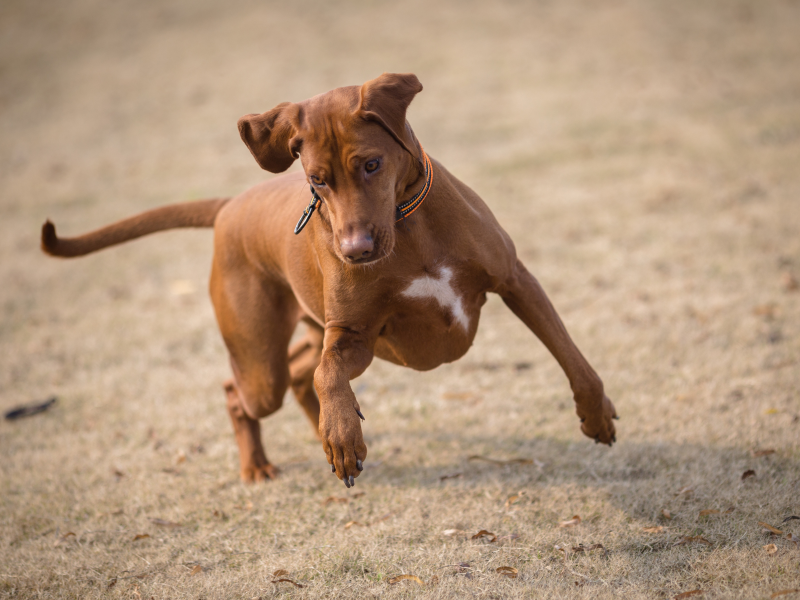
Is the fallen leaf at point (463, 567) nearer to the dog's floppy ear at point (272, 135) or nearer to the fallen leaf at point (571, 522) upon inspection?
the fallen leaf at point (571, 522)

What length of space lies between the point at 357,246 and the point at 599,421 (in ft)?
5.52

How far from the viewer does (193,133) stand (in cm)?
1517

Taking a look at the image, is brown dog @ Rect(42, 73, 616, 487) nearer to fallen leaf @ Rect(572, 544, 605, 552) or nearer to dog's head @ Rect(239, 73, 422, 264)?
dog's head @ Rect(239, 73, 422, 264)

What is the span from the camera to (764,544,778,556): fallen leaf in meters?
3.10

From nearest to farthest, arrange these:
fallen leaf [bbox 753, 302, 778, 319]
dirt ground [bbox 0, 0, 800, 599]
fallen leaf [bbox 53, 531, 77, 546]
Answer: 1. dirt ground [bbox 0, 0, 800, 599]
2. fallen leaf [bbox 53, 531, 77, 546]
3. fallen leaf [bbox 753, 302, 778, 319]

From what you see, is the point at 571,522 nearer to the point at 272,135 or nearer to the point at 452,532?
the point at 452,532

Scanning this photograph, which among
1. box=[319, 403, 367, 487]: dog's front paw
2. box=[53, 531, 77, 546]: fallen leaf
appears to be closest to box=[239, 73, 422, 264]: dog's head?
box=[319, 403, 367, 487]: dog's front paw

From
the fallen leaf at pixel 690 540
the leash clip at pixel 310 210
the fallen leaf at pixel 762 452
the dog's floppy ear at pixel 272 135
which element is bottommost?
the fallen leaf at pixel 690 540

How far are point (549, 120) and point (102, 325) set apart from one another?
27.4ft

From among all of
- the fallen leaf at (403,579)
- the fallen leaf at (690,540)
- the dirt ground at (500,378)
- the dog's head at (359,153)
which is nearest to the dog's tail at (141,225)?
the dirt ground at (500,378)

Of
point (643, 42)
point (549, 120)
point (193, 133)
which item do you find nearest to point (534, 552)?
point (549, 120)

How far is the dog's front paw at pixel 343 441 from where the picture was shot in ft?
9.62

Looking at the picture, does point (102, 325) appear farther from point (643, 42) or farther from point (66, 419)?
point (643, 42)

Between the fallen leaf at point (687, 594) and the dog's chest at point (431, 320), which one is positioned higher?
the dog's chest at point (431, 320)
